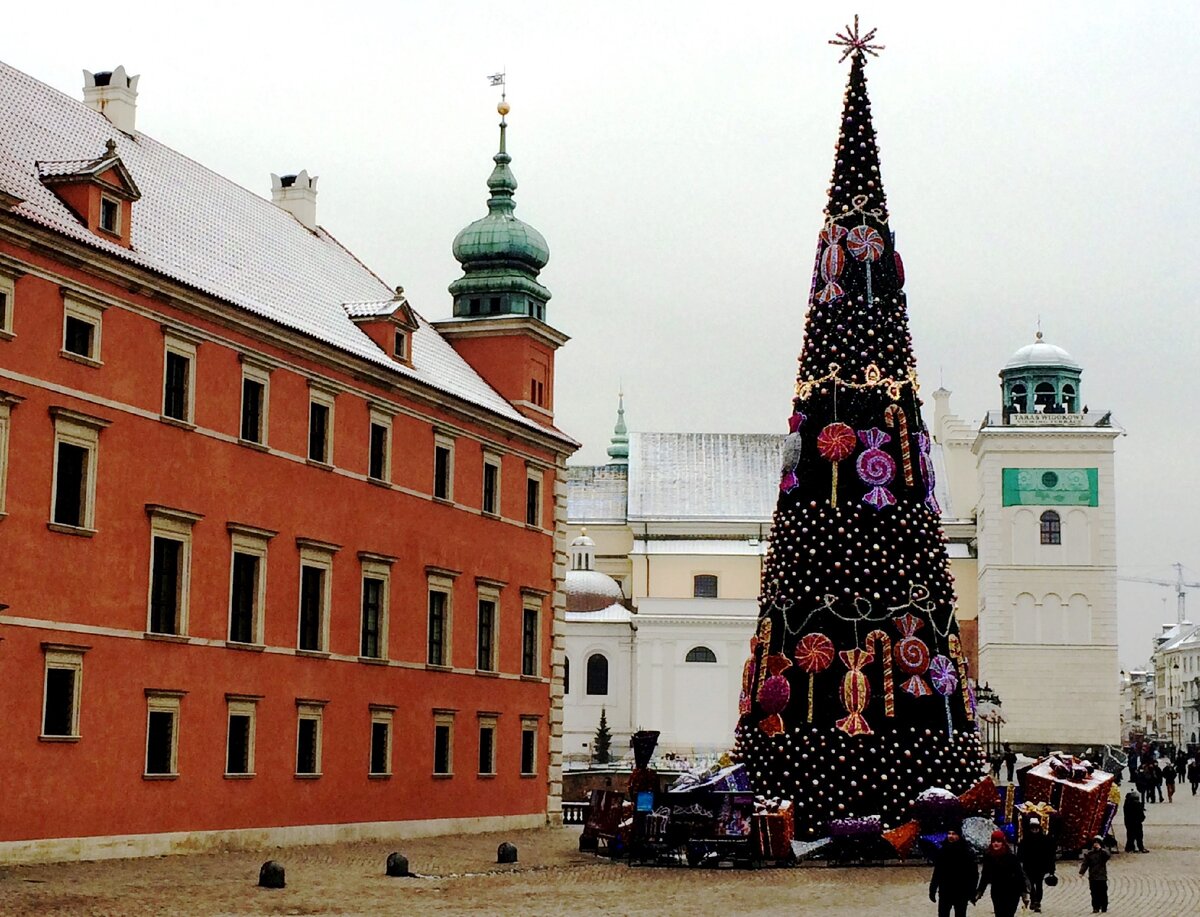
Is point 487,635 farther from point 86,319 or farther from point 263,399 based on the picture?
point 86,319

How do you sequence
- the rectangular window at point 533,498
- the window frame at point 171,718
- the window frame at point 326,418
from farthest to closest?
the rectangular window at point 533,498 → the window frame at point 326,418 → the window frame at point 171,718

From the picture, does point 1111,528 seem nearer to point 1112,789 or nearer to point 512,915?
point 1112,789

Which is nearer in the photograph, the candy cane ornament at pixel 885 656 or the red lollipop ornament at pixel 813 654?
the candy cane ornament at pixel 885 656

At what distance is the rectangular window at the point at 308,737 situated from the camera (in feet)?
107

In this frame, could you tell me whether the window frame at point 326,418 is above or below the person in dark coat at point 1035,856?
above

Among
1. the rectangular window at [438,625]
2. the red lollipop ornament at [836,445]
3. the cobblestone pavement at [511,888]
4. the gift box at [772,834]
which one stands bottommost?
the cobblestone pavement at [511,888]

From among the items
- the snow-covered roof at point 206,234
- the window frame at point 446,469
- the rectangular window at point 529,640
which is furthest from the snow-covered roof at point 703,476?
the window frame at point 446,469

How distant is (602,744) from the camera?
77.8 metres

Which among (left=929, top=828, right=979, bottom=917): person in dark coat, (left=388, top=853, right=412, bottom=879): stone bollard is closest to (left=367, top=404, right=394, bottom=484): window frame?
(left=388, top=853, right=412, bottom=879): stone bollard

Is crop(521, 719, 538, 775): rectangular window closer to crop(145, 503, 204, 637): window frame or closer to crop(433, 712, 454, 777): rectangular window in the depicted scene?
crop(433, 712, 454, 777): rectangular window

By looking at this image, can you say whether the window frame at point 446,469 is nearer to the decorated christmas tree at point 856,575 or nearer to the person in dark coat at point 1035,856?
the decorated christmas tree at point 856,575

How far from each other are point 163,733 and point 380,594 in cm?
704

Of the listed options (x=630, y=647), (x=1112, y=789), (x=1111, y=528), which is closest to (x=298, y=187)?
(x=1112, y=789)

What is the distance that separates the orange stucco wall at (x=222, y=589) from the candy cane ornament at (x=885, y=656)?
34.4ft
